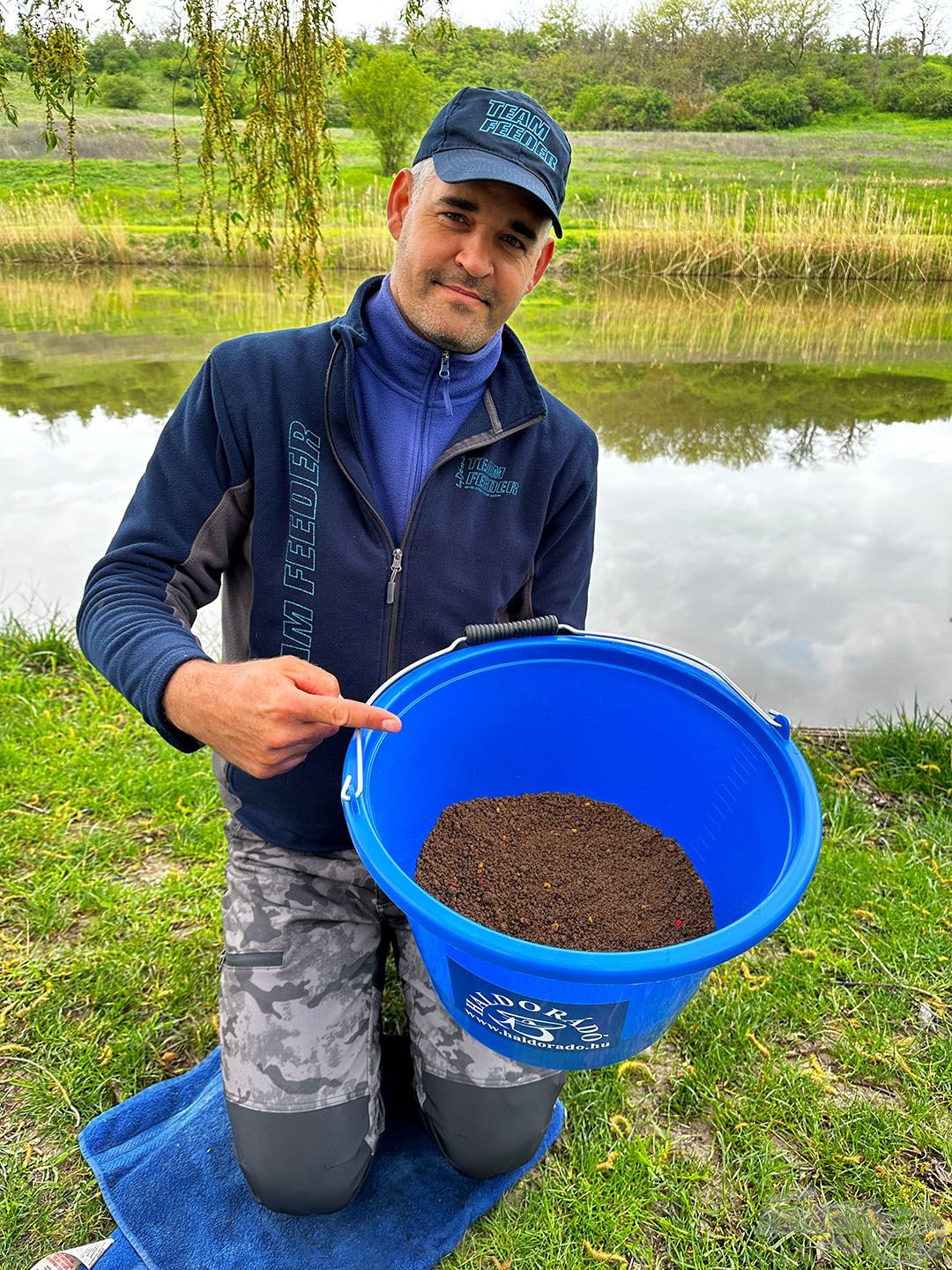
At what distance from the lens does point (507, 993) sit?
0.82 meters

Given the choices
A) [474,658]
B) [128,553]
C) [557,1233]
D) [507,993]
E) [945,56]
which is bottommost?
[557,1233]

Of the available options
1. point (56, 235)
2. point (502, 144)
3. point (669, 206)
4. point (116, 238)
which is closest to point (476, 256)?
point (502, 144)

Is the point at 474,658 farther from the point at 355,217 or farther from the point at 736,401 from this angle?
the point at 355,217

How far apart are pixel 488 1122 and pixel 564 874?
35 centimetres

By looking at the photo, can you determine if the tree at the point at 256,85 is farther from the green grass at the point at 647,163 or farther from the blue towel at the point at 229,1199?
the green grass at the point at 647,163

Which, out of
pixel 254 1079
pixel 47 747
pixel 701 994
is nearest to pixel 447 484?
pixel 254 1079

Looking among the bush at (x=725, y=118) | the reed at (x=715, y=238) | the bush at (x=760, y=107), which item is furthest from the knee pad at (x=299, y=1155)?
the bush at (x=725, y=118)

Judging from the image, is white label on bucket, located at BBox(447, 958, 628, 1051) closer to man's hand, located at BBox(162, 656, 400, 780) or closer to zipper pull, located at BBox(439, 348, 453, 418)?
man's hand, located at BBox(162, 656, 400, 780)

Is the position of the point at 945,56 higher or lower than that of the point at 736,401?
higher

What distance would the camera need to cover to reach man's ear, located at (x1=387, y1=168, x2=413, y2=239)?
1198 millimetres

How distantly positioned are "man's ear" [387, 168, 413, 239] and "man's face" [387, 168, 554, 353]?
6 cm

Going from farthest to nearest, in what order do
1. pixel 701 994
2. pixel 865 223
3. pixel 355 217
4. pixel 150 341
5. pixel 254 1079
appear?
pixel 355 217 < pixel 865 223 < pixel 150 341 < pixel 701 994 < pixel 254 1079

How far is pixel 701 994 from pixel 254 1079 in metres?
0.79

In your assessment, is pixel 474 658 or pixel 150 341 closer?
pixel 474 658
